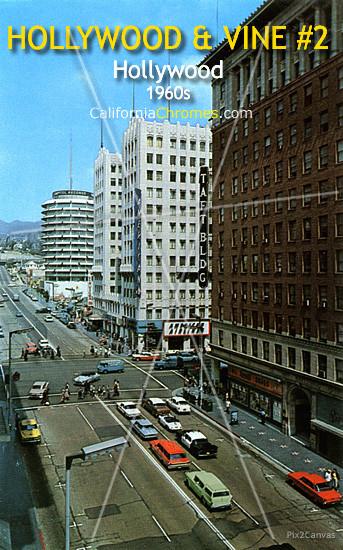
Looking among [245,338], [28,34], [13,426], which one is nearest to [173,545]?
[13,426]

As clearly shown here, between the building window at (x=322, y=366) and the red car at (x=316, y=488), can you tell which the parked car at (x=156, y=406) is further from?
the red car at (x=316, y=488)

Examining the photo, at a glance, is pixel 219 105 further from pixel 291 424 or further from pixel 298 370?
pixel 291 424

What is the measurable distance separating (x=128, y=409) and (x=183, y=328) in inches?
520

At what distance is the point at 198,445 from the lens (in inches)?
776

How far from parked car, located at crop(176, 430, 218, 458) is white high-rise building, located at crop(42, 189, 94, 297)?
7391mm

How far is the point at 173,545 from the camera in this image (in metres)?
13.0

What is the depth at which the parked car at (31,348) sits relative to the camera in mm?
29609

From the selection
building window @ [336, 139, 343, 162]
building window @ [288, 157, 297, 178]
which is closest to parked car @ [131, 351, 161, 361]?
building window @ [288, 157, 297, 178]

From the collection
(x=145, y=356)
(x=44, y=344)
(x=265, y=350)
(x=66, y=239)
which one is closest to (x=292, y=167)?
(x=265, y=350)

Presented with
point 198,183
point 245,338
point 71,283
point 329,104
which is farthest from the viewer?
point 198,183

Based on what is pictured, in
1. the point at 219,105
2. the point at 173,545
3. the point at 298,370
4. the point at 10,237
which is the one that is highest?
the point at 219,105

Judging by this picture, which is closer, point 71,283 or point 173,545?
point 173,545

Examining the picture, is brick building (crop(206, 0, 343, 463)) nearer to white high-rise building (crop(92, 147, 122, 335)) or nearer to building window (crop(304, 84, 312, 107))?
building window (crop(304, 84, 312, 107))

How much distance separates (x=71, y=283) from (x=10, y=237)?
4.22 m
